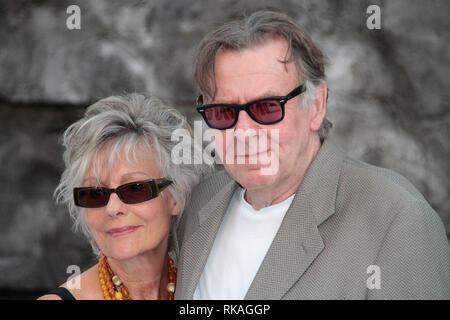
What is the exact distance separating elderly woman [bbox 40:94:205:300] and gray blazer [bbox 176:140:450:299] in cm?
43

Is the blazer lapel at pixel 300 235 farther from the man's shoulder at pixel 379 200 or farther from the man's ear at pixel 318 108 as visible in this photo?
the man's ear at pixel 318 108

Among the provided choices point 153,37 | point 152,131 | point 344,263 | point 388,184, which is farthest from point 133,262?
point 153,37

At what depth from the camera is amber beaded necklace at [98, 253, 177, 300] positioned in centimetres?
260

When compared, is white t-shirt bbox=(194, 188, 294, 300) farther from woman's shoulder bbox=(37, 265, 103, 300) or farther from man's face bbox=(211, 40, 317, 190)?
woman's shoulder bbox=(37, 265, 103, 300)

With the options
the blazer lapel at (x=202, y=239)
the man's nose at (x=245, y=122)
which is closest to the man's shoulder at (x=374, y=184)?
the man's nose at (x=245, y=122)

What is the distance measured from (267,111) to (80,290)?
1208 mm

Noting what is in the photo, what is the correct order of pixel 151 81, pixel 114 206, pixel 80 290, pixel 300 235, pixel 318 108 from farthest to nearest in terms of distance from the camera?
pixel 151 81
pixel 80 290
pixel 114 206
pixel 318 108
pixel 300 235

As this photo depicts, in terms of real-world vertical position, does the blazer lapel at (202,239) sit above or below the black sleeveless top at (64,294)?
above

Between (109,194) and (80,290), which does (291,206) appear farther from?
(80,290)

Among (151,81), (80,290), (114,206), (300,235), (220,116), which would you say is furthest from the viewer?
(151,81)

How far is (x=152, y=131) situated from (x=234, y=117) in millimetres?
581

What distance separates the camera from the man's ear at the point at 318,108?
7.39 feet

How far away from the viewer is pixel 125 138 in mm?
2506

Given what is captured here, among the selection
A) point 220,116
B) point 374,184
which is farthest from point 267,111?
point 374,184
